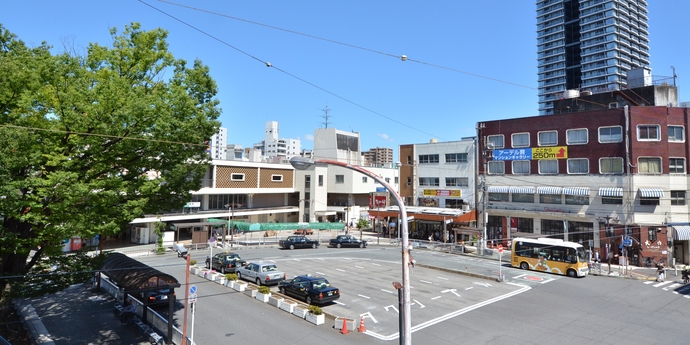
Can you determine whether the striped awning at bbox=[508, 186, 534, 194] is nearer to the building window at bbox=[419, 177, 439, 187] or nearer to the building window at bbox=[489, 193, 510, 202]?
the building window at bbox=[489, 193, 510, 202]

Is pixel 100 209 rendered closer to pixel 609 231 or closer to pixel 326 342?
pixel 326 342

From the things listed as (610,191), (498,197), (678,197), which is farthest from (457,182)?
(678,197)

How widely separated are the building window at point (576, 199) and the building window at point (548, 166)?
10.2 ft

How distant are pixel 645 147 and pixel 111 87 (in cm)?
4265

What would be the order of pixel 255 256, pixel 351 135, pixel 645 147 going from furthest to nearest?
1. pixel 351 135
2. pixel 255 256
3. pixel 645 147

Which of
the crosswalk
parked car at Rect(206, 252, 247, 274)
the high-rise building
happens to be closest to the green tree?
parked car at Rect(206, 252, 247, 274)

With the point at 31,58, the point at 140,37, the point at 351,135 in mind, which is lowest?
the point at 31,58

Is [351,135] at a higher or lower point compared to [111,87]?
higher

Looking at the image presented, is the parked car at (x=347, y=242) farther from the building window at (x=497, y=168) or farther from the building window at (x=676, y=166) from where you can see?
the building window at (x=676, y=166)

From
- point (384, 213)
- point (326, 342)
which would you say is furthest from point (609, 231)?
point (326, 342)

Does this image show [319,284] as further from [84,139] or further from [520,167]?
[520,167]

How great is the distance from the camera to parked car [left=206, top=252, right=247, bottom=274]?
31.1m

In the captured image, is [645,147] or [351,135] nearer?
[645,147]

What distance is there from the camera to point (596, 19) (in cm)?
12850
